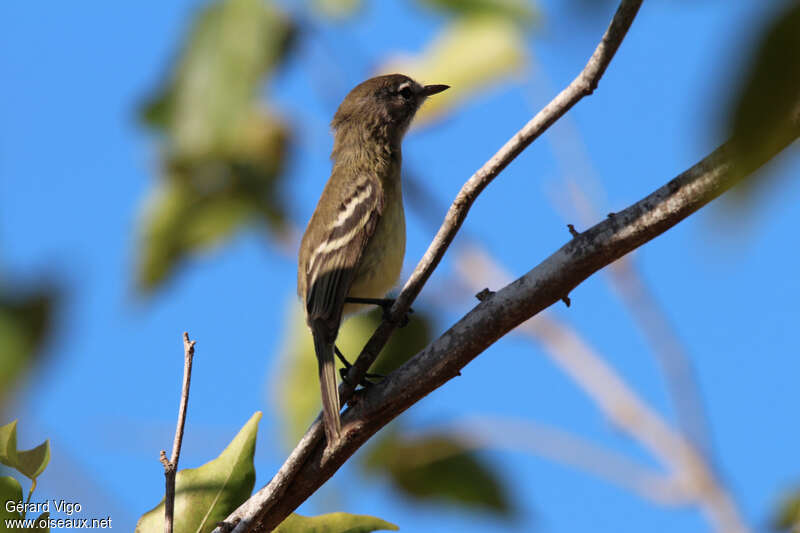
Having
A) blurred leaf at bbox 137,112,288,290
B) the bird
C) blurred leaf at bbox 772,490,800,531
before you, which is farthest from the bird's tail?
blurred leaf at bbox 772,490,800,531

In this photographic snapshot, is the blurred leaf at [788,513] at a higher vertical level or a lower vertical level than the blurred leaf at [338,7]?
lower

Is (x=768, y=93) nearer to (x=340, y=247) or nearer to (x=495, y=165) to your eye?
(x=495, y=165)

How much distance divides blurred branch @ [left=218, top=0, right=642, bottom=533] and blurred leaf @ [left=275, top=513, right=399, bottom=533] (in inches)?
2.1

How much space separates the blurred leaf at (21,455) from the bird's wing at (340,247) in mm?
1527

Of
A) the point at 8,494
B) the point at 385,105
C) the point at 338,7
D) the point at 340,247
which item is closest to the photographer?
the point at 8,494

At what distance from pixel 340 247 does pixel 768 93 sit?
11.4 ft

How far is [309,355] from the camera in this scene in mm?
3699

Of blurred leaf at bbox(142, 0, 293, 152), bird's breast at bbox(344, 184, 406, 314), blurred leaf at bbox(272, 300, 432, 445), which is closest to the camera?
blurred leaf at bbox(272, 300, 432, 445)

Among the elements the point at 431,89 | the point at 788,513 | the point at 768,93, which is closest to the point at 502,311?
the point at 788,513

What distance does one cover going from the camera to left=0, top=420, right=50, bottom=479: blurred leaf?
216cm

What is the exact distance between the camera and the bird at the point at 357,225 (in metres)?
3.72

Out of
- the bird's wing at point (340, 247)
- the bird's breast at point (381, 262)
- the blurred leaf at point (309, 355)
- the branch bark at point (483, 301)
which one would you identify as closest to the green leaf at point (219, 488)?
the branch bark at point (483, 301)

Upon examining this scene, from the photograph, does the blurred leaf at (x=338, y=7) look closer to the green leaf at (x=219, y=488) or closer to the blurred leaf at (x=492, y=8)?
the blurred leaf at (x=492, y=8)

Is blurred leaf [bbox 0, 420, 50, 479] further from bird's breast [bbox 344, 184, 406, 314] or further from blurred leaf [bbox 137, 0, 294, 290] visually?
bird's breast [bbox 344, 184, 406, 314]
